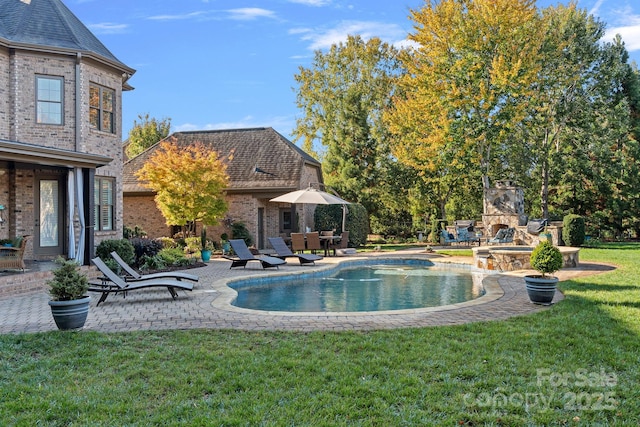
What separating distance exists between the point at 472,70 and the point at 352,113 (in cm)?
1047

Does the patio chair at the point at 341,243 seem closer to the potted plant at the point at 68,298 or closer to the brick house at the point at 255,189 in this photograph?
the brick house at the point at 255,189

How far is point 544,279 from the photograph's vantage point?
27.6 ft

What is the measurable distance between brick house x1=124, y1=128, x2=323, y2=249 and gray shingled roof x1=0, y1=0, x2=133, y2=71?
318 inches

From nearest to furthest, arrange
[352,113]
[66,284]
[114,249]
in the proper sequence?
[66,284] < [114,249] < [352,113]

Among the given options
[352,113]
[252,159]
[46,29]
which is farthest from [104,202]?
[352,113]

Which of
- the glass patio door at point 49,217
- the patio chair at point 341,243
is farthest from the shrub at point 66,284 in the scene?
the patio chair at point 341,243

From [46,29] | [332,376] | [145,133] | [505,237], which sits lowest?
[332,376]

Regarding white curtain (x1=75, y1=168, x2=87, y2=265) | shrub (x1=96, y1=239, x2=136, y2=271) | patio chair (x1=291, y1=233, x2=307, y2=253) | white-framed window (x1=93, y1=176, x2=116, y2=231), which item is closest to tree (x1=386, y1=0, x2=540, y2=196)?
patio chair (x1=291, y1=233, x2=307, y2=253)

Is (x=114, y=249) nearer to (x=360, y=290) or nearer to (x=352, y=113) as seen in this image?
(x=360, y=290)

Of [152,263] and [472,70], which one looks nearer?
[152,263]

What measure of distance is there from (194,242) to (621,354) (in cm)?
1792

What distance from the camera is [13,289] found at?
10609 mm

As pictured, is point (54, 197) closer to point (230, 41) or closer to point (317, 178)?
point (230, 41)

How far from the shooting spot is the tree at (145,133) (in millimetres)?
39750
